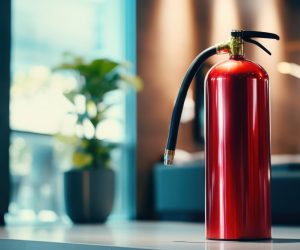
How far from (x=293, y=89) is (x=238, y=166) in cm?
633

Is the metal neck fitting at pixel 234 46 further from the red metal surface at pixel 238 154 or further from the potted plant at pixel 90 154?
the potted plant at pixel 90 154

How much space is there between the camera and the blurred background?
12.9 feet

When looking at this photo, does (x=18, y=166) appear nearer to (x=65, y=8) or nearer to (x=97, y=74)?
(x=97, y=74)

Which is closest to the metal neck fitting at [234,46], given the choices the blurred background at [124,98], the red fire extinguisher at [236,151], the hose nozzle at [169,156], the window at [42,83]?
the red fire extinguisher at [236,151]

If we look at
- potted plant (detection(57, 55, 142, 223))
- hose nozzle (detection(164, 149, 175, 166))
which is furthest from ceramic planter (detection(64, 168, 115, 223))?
hose nozzle (detection(164, 149, 175, 166))

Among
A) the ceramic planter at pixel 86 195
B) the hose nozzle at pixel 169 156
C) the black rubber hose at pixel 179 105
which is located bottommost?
the ceramic planter at pixel 86 195

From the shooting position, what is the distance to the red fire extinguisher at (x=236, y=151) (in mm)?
1095

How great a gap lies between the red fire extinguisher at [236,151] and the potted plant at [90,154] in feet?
8.88

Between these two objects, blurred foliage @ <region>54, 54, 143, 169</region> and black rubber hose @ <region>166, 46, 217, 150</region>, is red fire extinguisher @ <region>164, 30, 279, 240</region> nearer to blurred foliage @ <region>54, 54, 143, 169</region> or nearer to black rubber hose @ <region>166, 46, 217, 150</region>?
black rubber hose @ <region>166, 46, 217, 150</region>

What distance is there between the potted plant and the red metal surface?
2723 mm

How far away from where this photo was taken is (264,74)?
3.77 feet

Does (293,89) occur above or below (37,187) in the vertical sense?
above

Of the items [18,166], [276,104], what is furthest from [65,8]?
[276,104]

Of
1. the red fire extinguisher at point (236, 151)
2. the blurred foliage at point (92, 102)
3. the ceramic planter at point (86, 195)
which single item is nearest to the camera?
the red fire extinguisher at point (236, 151)
